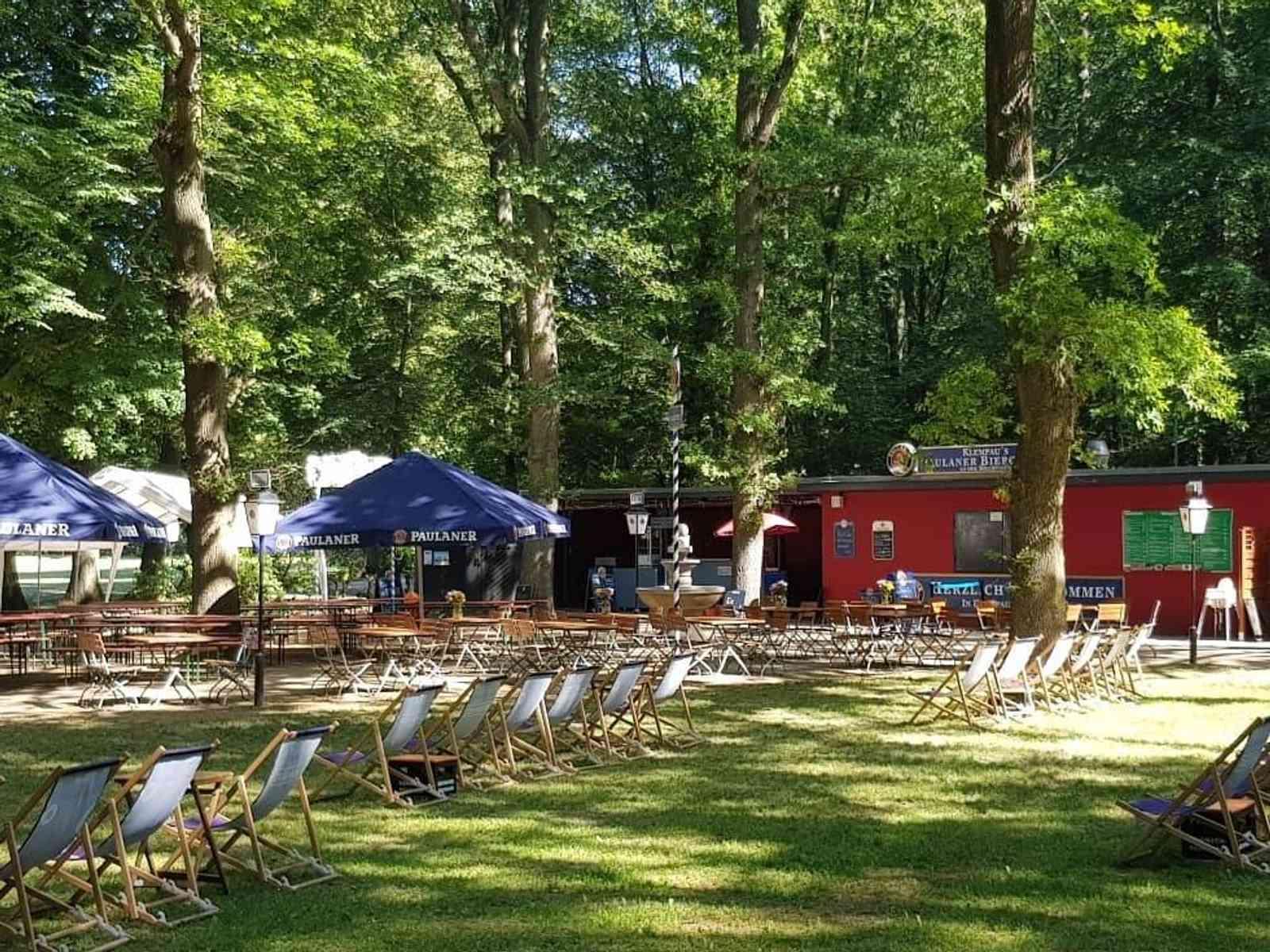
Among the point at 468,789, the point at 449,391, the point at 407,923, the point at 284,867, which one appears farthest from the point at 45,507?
the point at 449,391

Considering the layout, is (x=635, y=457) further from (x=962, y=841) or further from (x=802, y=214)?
(x=962, y=841)

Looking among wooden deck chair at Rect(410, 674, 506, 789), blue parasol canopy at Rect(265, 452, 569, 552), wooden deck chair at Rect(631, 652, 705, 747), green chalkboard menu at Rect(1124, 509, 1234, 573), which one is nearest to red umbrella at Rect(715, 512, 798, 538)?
green chalkboard menu at Rect(1124, 509, 1234, 573)

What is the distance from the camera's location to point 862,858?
22.7 ft

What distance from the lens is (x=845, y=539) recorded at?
83.3 feet

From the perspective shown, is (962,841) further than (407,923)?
Yes

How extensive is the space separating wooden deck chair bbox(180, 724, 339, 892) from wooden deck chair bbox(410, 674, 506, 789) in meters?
1.86

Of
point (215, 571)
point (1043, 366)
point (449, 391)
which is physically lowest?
point (215, 571)

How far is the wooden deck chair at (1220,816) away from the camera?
21.7ft

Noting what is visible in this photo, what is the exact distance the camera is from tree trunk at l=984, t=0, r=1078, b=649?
1352 centimetres

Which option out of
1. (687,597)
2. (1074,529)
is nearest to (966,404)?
(687,597)

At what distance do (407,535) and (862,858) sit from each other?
9.18 m

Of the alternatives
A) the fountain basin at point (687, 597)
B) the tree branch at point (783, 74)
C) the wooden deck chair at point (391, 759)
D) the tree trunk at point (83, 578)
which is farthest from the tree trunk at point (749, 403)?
the wooden deck chair at point (391, 759)

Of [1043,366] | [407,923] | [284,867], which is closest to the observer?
[407,923]

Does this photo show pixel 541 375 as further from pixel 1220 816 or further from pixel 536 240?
pixel 1220 816
